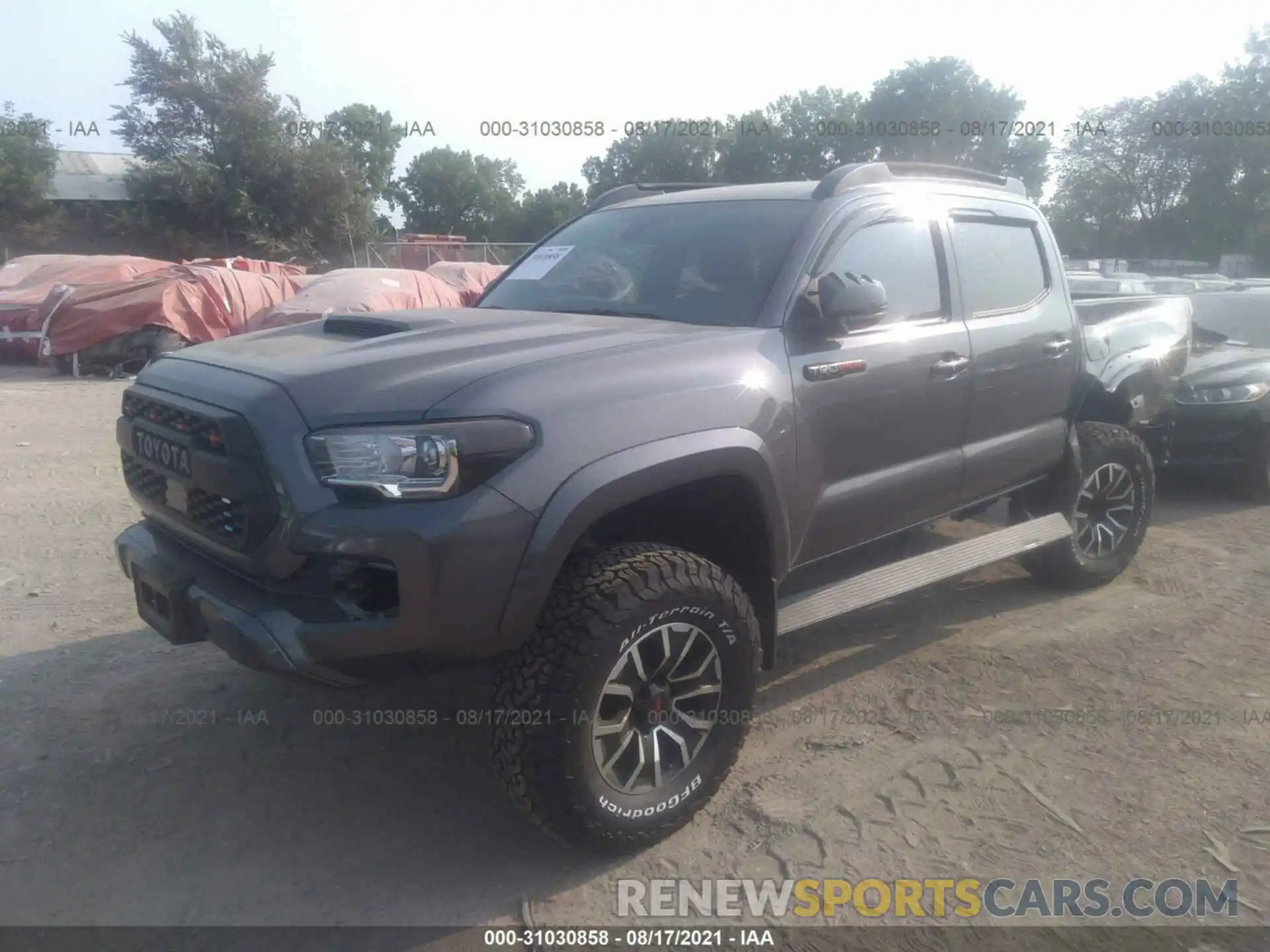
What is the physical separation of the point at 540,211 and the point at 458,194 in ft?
17.4

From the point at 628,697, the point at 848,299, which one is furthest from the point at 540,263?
the point at 628,697

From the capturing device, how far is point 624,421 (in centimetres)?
276

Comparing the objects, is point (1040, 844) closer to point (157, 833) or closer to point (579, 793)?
point (579, 793)

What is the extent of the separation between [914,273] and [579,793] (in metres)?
2.39

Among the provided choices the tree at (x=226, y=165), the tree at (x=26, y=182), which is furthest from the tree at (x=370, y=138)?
the tree at (x=26, y=182)

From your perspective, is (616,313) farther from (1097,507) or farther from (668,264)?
(1097,507)

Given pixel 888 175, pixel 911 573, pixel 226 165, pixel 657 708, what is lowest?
pixel 657 708

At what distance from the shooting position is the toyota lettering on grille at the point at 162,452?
289 centimetres

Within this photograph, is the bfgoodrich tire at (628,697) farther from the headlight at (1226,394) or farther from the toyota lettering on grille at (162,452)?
the headlight at (1226,394)

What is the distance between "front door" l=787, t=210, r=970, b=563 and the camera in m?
3.36

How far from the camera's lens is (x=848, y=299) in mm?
3188

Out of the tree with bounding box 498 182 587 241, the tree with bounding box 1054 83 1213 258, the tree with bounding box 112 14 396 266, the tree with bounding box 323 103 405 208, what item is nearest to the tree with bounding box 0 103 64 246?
the tree with bounding box 112 14 396 266

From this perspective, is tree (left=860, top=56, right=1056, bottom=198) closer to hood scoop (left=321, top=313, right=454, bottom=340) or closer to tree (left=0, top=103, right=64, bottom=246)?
tree (left=0, top=103, right=64, bottom=246)

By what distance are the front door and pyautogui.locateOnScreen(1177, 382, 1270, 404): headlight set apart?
412 centimetres
